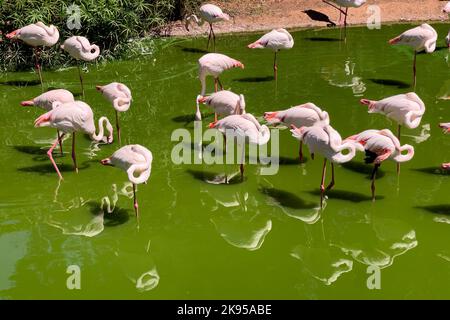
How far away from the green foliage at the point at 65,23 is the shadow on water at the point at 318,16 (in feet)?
10.3

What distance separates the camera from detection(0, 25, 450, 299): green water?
15.6 feet

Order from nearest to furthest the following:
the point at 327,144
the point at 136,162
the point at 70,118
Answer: the point at 136,162, the point at 327,144, the point at 70,118

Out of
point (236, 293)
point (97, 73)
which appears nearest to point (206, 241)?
point (236, 293)

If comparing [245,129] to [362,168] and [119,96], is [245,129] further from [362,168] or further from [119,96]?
[119,96]

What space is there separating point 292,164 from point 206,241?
162 centimetres

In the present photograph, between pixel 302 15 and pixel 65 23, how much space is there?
13.9 feet

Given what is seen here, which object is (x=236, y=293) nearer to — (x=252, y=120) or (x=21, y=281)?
(x=21, y=281)

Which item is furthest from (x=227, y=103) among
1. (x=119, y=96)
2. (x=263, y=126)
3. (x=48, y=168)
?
(x=48, y=168)

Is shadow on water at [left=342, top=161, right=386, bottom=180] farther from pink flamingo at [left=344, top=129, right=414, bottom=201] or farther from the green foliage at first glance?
the green foliage

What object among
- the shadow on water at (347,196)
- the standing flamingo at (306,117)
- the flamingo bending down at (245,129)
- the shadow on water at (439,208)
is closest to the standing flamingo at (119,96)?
the flamingo bending down at (245,129)

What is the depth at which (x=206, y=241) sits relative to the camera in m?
5.31

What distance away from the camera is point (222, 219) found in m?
5.70

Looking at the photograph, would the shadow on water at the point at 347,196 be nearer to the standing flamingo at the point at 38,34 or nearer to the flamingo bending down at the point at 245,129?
the flamingo bending down at the point at 245,129

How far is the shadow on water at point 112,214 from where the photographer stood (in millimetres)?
5605
